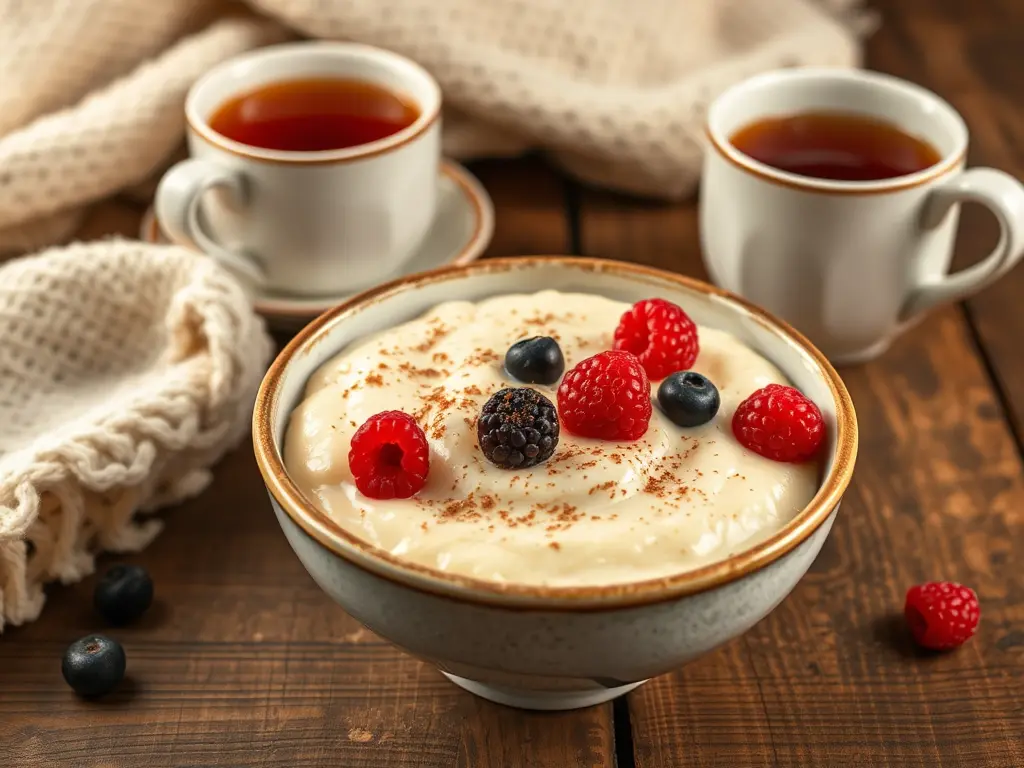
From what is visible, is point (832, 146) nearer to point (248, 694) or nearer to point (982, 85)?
point (982, 85)

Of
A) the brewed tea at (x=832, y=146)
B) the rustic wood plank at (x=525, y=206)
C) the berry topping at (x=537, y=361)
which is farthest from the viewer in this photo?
the rustic wood plank at (x=525, y=206)

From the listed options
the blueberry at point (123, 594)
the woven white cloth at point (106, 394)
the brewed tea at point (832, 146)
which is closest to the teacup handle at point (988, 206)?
the brewed tea at point (832, 146)

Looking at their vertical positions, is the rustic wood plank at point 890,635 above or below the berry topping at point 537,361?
below

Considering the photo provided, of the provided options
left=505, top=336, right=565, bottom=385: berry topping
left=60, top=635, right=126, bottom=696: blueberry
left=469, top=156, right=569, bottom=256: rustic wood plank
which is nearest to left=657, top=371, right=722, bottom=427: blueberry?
left=505, top=336, right=565, bottom=385: berry topping

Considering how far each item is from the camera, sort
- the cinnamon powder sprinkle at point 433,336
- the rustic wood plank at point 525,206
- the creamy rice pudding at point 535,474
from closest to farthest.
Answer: the creamy rice pudding at point 535,474 → the cinnamon powder sprinkle at point 433,336 → the rustic wood plank at point 525,206

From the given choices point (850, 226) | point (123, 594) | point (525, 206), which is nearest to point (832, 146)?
point (850, 226)

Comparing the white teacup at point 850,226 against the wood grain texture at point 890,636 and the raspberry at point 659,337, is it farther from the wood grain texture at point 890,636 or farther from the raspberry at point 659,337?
the raspberry at point 659,337

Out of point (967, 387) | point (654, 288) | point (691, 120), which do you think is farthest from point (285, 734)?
point (691, 120)
